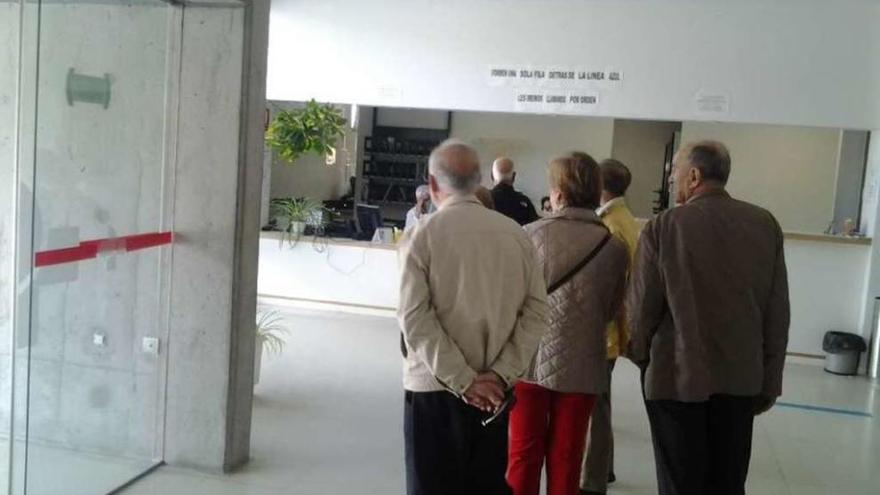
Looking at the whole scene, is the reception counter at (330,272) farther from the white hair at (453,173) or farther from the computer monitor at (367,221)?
the white hair at (453,173)

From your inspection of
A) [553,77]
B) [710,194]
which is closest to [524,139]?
[553,77]

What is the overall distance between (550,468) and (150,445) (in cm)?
201

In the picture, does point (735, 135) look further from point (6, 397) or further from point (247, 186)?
point (6, 397)

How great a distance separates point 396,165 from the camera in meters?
11.3

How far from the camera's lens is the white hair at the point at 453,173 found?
100 inches

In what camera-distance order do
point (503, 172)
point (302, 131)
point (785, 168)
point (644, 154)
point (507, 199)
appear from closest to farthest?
point (507, 199), point (503, 172), point (302, 131), point (785, 168), point (644, 154)

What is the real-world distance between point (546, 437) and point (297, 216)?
539cm

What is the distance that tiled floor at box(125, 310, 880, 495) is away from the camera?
149 inches

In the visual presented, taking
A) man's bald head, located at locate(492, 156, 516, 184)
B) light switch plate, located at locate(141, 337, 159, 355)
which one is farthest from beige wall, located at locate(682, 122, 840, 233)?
light switch plate, located at locate(141, 337, 159, 355)

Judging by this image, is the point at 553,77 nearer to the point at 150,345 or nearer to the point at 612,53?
the point at 612,53

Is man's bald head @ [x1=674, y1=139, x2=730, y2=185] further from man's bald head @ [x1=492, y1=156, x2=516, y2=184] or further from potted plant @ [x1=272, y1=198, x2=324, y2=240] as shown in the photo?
potted plant @ [x1=272, y1=198, x2=324, y2=240]

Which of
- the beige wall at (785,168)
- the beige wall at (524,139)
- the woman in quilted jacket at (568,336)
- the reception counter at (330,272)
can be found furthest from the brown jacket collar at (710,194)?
the beige wall at (524,139)

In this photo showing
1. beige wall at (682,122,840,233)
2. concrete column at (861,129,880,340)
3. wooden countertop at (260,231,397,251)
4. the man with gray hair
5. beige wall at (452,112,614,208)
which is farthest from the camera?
beige wall at (452,112,614,208)

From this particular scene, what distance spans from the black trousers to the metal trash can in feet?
17.8
